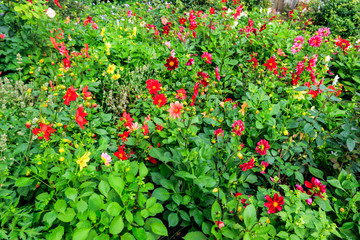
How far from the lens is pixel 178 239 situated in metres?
1.64

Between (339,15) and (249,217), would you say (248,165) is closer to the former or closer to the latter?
(249,217)

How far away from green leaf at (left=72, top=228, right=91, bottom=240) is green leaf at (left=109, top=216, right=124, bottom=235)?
0.13 meters

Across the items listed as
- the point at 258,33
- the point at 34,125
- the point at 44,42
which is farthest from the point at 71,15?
the point at 34,125

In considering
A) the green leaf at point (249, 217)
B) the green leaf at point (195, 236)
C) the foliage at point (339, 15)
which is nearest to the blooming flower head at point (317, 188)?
the green leaf at point (249, 217)

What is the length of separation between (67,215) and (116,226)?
267 mm

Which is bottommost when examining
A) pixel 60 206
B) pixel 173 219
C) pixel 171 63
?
pixel 173 219

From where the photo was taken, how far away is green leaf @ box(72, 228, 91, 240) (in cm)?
110

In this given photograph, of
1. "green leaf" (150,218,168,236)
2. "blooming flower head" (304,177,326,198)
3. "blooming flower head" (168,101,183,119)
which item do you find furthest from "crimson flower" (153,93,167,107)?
"blooming flower head" (304,177,326,198)

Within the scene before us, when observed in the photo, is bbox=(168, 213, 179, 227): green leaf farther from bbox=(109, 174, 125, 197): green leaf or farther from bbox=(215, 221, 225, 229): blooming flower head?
bbox=(109, 174, 125, 197): green leaf

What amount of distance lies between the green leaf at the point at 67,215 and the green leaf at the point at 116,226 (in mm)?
219

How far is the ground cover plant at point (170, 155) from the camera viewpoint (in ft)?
4.12

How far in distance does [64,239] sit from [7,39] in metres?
2.03

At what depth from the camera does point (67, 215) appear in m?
1.18

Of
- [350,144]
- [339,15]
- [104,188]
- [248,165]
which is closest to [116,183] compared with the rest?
[104,188]
